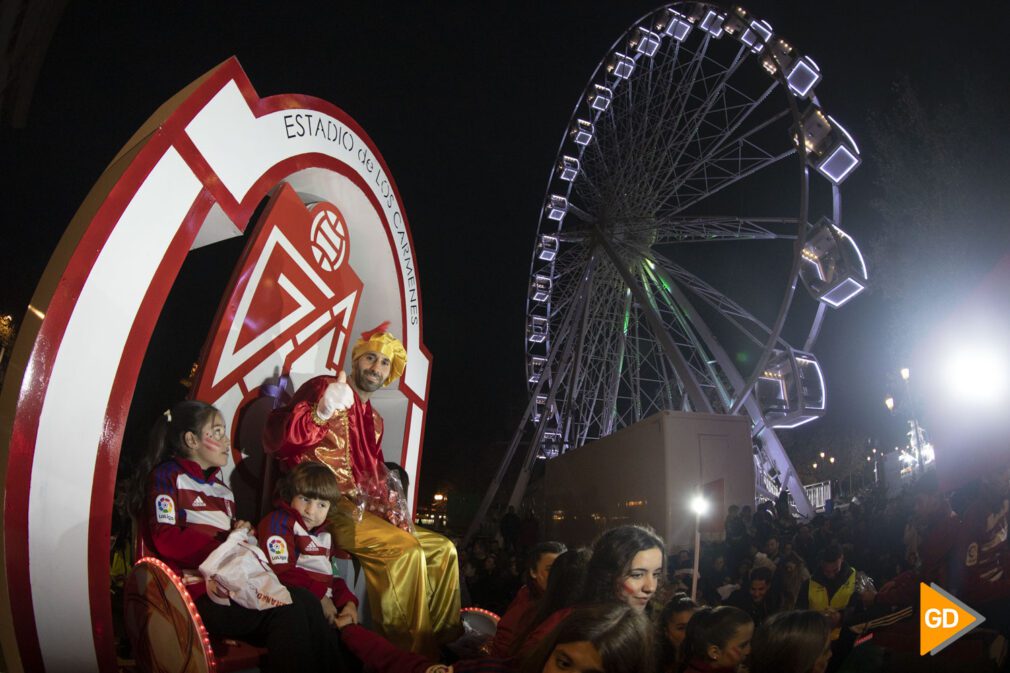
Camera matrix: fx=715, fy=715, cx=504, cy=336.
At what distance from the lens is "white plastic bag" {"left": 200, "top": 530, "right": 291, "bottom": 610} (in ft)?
8.68

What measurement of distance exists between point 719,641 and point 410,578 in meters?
1.52

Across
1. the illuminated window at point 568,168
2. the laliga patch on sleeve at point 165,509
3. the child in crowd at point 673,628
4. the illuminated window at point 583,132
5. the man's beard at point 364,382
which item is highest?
the illuminated window at point 583,132

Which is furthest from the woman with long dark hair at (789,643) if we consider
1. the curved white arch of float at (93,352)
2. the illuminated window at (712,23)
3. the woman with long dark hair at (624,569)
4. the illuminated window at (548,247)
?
the illuminated window at (548,247)

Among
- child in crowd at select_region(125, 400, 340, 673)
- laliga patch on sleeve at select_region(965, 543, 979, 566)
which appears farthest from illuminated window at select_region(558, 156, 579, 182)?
child in crowd at select_region(125, 400, 340, 673)

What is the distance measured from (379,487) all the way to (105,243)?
80.0 inches

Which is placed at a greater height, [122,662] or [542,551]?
[542,551]

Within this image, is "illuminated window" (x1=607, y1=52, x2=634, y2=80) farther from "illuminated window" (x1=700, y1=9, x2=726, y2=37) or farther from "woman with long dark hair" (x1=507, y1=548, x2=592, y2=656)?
"woman with long dark hair" (x1=507, y1=548, x2=592, y2=656)

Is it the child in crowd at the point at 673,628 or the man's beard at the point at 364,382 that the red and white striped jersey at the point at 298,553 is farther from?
the child in crowd at the point at 673,628

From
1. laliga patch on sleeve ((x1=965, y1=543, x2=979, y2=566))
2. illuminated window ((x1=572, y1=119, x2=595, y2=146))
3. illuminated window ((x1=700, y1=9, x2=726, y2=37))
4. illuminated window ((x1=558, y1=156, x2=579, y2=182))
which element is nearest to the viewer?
laliga patch on sleeve ((x1=965, y1=543, x2=979, y2=566))

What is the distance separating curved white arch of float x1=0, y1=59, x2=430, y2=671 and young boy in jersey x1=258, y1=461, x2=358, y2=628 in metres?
0.69

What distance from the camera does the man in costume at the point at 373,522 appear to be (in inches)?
138

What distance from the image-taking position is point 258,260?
3.72 metres

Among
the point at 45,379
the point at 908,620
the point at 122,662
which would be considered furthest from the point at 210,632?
the point at 908,620

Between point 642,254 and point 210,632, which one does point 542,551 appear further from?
point 642,254
